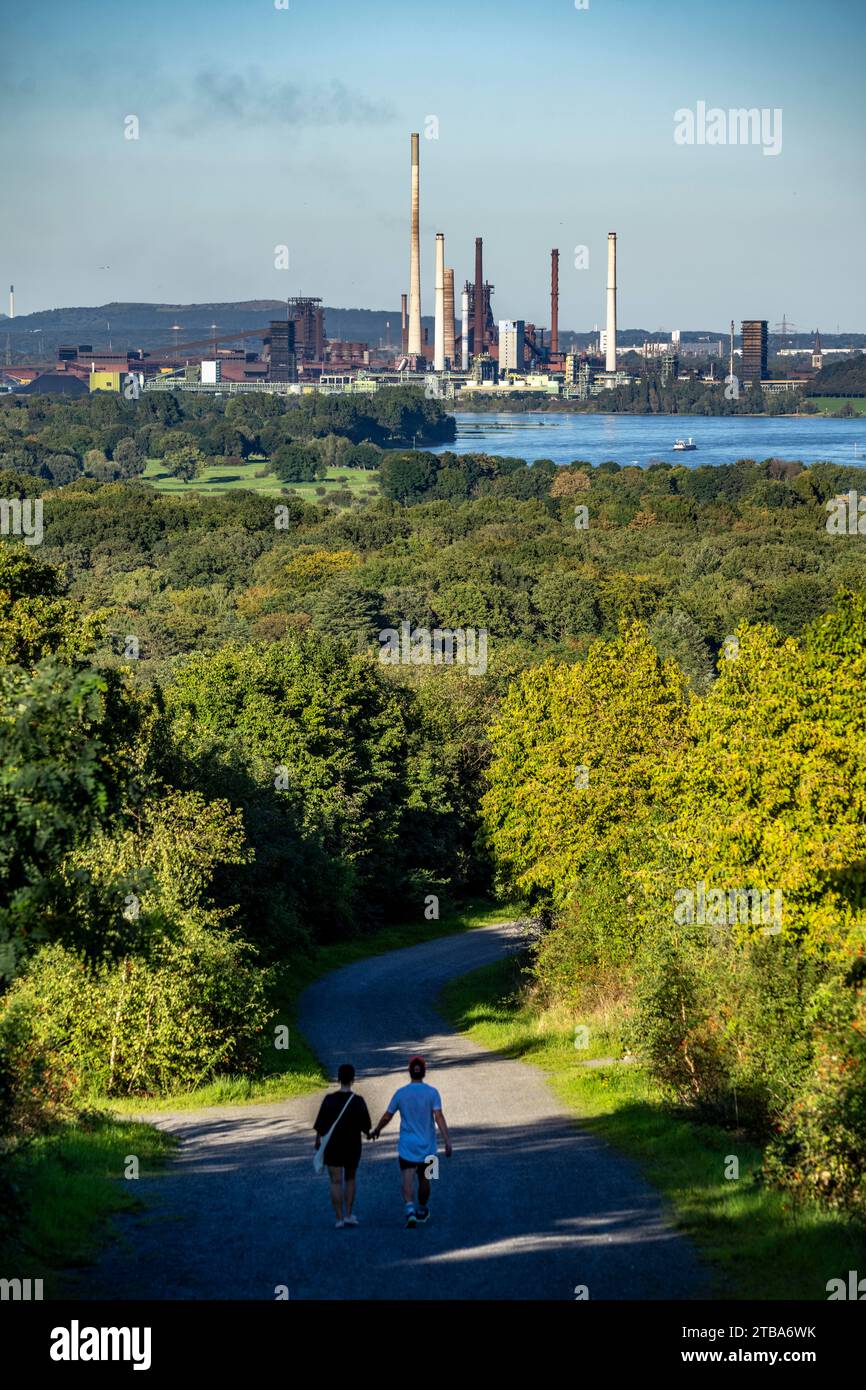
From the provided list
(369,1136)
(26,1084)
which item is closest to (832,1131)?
(369,1136)

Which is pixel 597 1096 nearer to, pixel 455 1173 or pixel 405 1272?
pixel 455 1173

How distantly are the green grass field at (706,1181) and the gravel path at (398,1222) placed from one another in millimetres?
265

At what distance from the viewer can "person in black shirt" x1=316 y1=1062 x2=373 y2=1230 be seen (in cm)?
1251

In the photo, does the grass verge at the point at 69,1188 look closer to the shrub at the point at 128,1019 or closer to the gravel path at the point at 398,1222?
the gravel path at the point at 398,1222

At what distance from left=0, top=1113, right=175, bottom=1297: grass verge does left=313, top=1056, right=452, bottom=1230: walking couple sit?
1755 mm

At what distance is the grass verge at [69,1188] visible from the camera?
11.5 metres

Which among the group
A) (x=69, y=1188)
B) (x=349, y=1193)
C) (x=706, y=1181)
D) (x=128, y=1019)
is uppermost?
(x=349, y=1193)

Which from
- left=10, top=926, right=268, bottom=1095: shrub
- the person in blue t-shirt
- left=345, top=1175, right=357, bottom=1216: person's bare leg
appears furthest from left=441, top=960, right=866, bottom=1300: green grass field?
left=10, top=926, right=268, bottom=1095: shrub

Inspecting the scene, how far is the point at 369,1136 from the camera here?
506 inches

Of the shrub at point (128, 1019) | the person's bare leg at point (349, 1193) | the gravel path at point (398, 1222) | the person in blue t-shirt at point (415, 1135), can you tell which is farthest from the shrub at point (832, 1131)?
the shrub at point (128, 1019)

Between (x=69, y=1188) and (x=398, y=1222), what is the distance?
8.68 feet

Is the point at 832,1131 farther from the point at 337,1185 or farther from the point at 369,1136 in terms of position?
the point at 337,1185

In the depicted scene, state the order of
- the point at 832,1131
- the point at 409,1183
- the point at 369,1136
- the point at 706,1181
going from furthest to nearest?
the point at 706,1181 < the point at 832,1131 < the point at 369,1136 < the point at 409,1183

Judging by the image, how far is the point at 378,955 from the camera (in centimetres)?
4459
